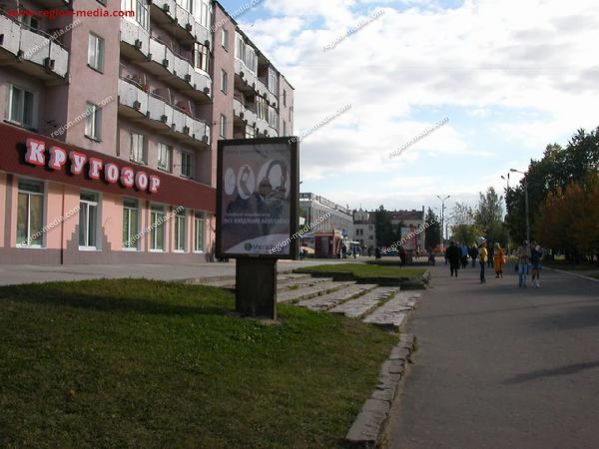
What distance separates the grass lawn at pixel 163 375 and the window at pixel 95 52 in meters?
16.6

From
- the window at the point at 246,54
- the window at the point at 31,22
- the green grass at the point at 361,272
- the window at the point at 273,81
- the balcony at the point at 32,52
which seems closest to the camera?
the balcony at the point at 32,52

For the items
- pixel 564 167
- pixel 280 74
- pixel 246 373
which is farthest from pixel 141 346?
pixel 564 167

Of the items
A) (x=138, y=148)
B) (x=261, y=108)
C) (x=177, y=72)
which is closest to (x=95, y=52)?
(x=138, y=148)

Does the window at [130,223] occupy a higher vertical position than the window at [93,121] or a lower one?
lower

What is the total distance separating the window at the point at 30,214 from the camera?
771 inches

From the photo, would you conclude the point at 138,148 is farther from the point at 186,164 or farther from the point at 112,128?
the point at 186,164

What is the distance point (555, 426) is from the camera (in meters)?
5.89

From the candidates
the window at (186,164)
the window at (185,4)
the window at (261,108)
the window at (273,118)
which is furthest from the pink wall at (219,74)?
the window at (273,118)

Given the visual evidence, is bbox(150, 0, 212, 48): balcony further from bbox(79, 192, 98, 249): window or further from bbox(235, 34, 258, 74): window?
bbox(79, 192, 98, 249): window

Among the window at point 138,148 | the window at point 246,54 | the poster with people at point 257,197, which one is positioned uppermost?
the window at point 246,54

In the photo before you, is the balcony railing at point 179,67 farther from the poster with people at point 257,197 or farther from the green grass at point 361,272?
the poster with people at point 257,197

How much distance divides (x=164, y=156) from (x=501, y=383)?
2630 cm

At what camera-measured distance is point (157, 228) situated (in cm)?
2950

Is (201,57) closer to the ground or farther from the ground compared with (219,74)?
farther from the ground
